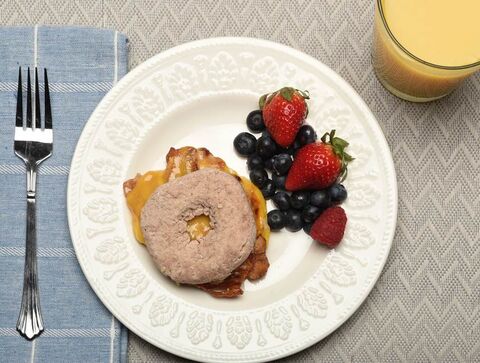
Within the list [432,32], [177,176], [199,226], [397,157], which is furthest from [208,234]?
[432,32]

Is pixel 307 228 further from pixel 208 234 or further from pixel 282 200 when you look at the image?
pixel 208 234

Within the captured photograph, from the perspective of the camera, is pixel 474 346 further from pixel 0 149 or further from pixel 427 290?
pixel 0 149

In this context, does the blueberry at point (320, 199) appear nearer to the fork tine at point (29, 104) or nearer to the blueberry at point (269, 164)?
the blueberry at point (269, 164)

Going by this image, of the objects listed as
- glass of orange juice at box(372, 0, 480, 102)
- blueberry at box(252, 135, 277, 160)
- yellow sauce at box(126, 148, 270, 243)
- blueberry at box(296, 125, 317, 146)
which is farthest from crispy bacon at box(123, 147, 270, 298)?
glass of orange juice at box(372, 0, 480, 102)

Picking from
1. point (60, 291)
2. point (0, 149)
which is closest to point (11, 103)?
point (0, 149)

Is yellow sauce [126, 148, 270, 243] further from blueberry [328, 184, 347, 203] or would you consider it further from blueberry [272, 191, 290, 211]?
blueberry [328, 184, 347, 203]

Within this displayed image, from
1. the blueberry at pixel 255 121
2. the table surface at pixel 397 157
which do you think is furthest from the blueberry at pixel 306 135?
the table surface at pixel 397 157
